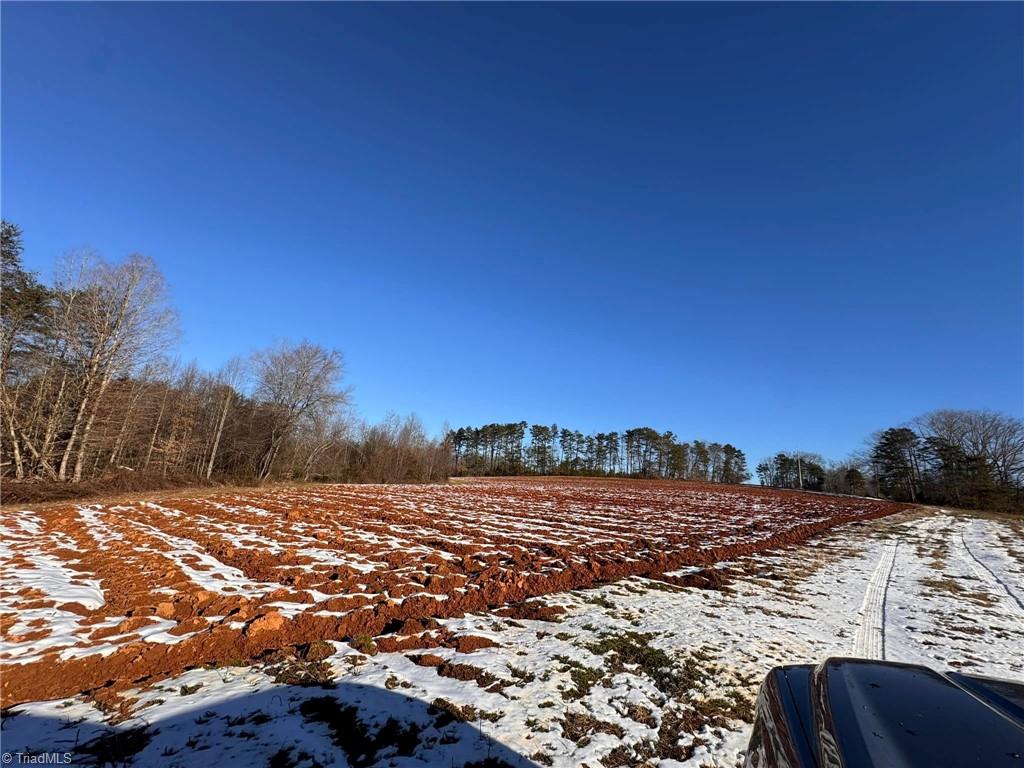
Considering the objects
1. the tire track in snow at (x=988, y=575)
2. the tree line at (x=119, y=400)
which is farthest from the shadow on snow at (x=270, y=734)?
the tree line at (x=119, y=400)

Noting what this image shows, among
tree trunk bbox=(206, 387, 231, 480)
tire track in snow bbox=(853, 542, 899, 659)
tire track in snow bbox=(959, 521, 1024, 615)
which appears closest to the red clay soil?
tire track in snow bbox=(853, 542, 899, 659)

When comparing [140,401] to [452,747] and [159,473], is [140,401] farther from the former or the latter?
[452,747]

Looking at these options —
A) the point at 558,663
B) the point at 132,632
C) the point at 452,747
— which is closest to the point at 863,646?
the point at 558,663

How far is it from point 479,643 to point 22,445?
2808 centimetres

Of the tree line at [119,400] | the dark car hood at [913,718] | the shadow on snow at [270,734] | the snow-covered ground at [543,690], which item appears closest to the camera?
the dark car hood at [913,718]

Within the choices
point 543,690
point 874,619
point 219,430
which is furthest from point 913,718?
point 219,430

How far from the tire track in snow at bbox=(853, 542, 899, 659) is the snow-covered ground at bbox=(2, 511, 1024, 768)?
0.04 metres

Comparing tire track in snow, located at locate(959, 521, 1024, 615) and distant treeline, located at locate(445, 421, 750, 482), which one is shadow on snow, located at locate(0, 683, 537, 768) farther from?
distant treeline, located at locate(445, 421, 750, 482)

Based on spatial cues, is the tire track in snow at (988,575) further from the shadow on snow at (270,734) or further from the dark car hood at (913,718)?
the shadow on snow at (270,734)

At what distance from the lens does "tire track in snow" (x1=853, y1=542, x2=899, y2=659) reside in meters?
5.91

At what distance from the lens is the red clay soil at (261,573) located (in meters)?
5.02

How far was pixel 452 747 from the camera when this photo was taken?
3.47 m

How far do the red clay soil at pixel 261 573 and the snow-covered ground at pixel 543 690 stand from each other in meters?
0.64

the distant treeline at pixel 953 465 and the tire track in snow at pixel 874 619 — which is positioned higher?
the distant treeline at pixel 953 465
